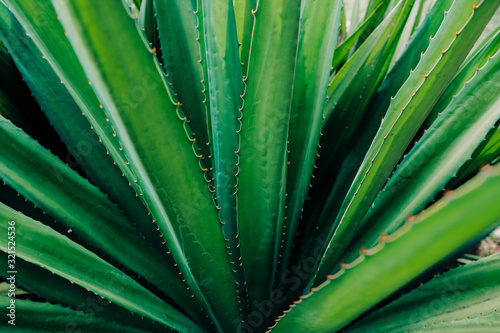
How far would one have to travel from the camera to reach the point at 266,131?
579mm

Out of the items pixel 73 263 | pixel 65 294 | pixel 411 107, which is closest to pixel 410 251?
pixel 411 107

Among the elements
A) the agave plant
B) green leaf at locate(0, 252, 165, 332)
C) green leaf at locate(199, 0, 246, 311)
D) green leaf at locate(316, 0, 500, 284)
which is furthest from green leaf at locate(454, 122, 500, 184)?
green leaf at locate(0, 252, 165, 332)

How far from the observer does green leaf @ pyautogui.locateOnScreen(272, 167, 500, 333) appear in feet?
1.13

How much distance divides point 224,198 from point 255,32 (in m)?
0.28

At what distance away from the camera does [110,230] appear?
2.34 ft

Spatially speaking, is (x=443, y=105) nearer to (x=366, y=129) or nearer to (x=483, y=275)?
(x=366, y=129)

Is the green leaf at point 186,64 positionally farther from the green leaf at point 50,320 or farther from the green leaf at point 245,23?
the green leaf at point 50,320

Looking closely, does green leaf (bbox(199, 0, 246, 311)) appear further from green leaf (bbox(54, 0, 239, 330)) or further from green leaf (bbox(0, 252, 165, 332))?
green leaf (bbox(0, 252, 165, 332))

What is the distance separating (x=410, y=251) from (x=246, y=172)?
11.1 inches

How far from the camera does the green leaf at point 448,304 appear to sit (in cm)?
55

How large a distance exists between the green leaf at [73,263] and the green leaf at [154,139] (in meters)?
0.09

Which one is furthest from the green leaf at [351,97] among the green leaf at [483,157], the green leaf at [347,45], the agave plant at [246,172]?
the green leaf at [483,157]

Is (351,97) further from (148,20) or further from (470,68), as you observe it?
(148,20)

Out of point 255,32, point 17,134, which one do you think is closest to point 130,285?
point 17,134
